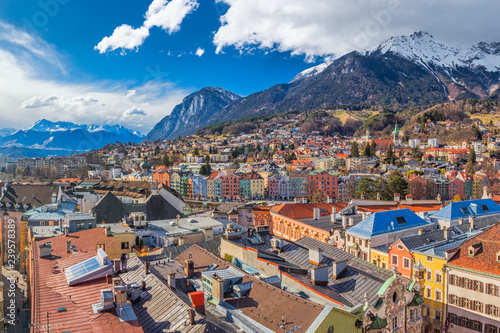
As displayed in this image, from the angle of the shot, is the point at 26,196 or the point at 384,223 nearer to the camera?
the point at 384,223

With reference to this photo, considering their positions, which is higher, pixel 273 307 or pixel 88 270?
pixel 88 270

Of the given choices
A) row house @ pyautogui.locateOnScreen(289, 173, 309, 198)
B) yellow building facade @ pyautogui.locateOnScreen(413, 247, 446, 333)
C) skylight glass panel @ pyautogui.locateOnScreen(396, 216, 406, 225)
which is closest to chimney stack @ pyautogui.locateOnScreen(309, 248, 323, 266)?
yellow building facade @ pyautogui.locateOnScreen(413, 247, 446, 333)

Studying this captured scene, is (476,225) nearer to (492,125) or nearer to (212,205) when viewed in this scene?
(212,205)

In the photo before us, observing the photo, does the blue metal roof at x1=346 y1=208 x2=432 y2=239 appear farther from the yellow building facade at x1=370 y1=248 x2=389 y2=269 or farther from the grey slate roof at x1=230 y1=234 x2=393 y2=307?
the grey slate roof at x1=230 y1=234 x2=393 y2=307

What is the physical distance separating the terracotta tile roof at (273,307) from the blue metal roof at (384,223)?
16.0 metres

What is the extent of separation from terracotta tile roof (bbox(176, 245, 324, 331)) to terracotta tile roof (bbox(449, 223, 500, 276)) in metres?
13.8

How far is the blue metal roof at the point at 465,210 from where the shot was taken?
33.6 metres

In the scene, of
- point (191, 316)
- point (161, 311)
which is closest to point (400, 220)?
point (161, 311)

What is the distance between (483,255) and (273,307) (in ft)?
49.7

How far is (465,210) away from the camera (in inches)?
1368

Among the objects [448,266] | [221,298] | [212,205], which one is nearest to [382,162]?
[212,205]

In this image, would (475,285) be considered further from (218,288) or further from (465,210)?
(218,288)

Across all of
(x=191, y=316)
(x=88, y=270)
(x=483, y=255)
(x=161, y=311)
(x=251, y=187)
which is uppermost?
(x=191, y=316)

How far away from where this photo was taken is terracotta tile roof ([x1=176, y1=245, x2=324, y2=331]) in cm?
1200
